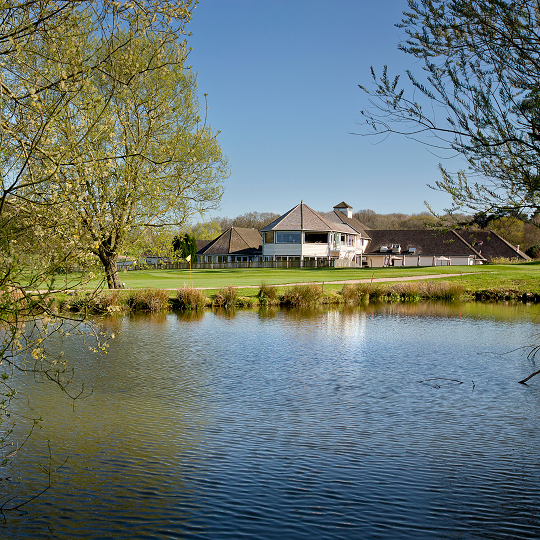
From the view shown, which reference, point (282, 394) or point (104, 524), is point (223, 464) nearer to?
point (104, 524)

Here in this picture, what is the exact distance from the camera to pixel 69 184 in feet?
18.3

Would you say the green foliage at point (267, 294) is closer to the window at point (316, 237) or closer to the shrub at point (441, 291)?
the shrub at point (441, 291)

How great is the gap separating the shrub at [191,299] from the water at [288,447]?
11.0 metres

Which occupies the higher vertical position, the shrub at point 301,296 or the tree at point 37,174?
the tree at point 37,174

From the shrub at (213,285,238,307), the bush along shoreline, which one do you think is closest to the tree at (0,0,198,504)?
the bush along shoreline

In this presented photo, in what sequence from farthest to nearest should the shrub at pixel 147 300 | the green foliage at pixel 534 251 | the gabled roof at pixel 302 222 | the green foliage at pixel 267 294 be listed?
the green foliage at pixel 534 251 → the gabled roof at pixel 302 222 → the green foliage at pixel 267 294 → the shrub at pixel 147 300

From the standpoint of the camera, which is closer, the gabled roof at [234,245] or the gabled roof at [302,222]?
the gabled roof at [302,222]

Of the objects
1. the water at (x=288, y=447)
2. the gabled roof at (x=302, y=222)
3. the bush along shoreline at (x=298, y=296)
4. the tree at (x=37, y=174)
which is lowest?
the water at (x=288, y=447)

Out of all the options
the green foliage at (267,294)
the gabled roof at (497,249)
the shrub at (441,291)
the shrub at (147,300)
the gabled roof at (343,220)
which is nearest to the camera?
the shrub at (147,300)

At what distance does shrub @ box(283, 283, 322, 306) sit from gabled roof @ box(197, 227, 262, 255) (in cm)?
4594

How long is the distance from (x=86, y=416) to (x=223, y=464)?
125 inches

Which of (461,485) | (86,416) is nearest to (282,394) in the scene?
(86,416)

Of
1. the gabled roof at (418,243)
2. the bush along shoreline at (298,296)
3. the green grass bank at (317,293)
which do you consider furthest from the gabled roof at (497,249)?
the bush along shoreline at (298,296)

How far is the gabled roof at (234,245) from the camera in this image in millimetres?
76062
